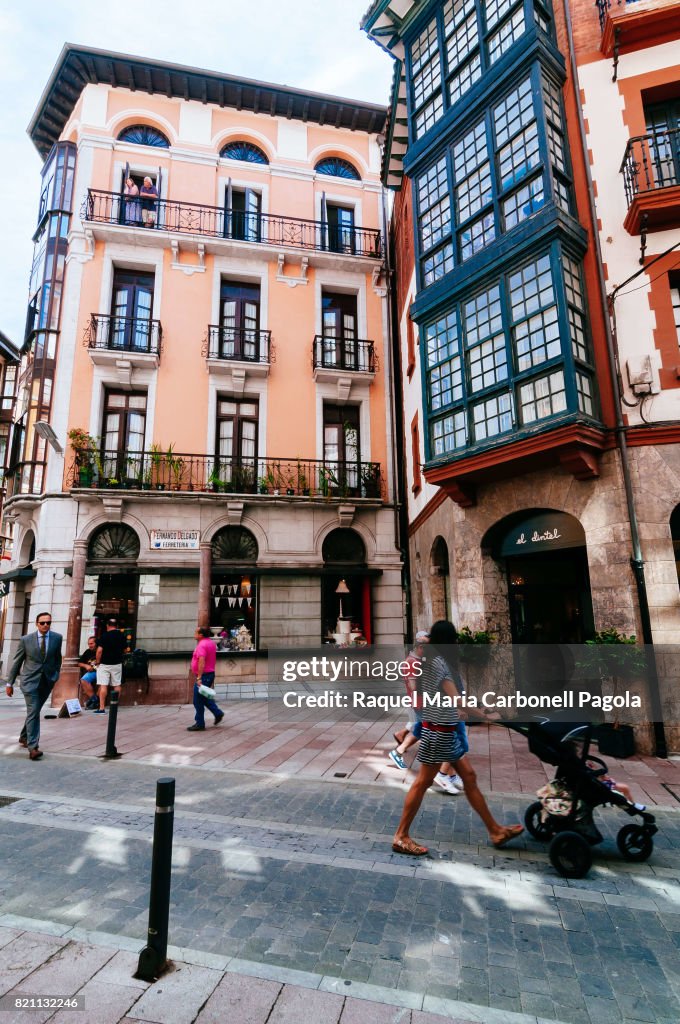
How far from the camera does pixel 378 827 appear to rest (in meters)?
5.01

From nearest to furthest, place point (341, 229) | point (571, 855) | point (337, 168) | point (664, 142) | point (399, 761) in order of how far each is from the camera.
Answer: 1. point (571, 855)
2. point (399, 761)
3. point (664, 142)
4. point (341, 229)
5. point (337, 168)

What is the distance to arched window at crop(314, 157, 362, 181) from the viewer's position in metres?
19.5

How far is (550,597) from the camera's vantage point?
12.3 m

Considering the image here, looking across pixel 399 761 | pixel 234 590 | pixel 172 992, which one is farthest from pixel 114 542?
pixel 172 992

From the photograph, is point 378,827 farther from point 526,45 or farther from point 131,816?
point 526,45

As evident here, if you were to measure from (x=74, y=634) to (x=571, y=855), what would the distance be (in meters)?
13.1

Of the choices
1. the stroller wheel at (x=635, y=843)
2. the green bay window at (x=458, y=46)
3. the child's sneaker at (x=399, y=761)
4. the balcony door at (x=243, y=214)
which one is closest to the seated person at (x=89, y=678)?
the child's sneaker at (x=399, y=761)

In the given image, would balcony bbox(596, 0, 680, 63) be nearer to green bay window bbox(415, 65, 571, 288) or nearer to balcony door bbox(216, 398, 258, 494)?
green bay window bbox(415, 65, 571, 288)

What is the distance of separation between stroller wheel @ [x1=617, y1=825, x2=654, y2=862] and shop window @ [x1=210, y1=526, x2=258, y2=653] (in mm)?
12198

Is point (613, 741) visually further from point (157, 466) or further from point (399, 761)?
point (157, 466)

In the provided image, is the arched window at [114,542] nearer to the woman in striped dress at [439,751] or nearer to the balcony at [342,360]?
the balcony at [342,360]

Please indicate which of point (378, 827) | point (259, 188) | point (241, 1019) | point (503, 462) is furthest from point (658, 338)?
point (259, 188)

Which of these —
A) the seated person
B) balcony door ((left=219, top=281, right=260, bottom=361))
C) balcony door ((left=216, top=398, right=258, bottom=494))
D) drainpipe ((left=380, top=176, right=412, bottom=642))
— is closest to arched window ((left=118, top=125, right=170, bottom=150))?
balcony door ((left=219, top=281, right=260, bottom=361))

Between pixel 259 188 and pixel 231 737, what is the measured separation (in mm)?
17967
